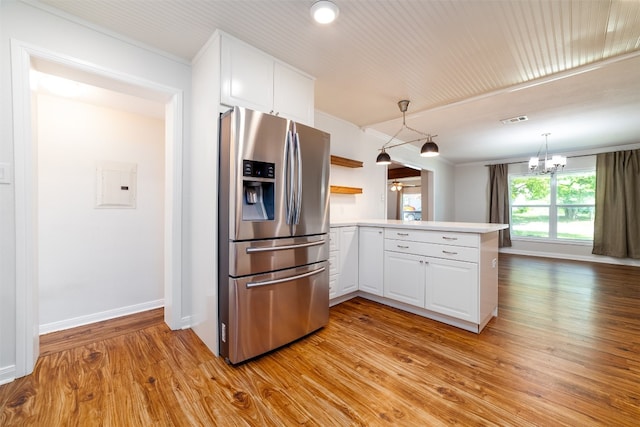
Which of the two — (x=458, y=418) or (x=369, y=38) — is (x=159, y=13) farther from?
(x=458, y=418)

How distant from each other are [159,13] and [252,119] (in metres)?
0.93

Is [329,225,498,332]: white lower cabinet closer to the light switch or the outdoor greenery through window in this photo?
the light switch

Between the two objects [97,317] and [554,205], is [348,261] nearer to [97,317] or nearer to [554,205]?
[97,317]

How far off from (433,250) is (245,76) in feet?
7.39

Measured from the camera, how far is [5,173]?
158 centimetres

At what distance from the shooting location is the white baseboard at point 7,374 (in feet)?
5.22

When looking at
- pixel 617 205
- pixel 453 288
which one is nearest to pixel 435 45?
pixel 453 288

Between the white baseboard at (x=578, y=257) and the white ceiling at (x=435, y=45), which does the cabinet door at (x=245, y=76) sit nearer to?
the white ceiling at (x=435, y=45)

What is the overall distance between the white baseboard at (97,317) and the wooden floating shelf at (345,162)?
2.68 metres

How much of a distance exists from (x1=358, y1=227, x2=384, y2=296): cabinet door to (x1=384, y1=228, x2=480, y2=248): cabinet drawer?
0.15m

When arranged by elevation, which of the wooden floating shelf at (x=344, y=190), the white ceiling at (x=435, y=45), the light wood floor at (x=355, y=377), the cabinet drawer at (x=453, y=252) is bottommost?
the light wood floor at (x=355, y=377)

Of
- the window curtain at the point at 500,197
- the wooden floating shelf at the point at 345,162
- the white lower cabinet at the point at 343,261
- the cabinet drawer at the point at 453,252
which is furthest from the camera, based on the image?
the window curtain at the point at 500,197

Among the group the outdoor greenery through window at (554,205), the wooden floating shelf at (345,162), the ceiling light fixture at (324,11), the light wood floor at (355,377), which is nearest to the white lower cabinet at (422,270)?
the light wood floor at (355,377)

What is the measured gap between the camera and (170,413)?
55.1 inches
